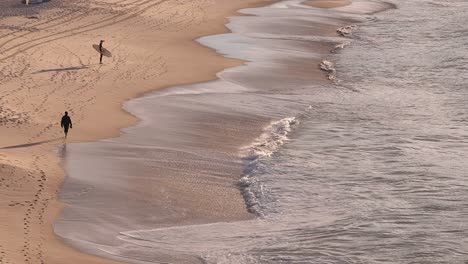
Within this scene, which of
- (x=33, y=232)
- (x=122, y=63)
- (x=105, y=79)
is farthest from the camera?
(x=122, y=63)

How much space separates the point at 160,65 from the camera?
3350 cm

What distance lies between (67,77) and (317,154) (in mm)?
10144

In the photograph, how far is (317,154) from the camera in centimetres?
2322

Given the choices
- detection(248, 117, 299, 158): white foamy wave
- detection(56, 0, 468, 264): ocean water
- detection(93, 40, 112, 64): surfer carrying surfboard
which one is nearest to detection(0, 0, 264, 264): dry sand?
detection(93, 40, 112, 64): surfer carrying surfboard

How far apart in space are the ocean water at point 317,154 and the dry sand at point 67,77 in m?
0.71

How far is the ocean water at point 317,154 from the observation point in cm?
1730

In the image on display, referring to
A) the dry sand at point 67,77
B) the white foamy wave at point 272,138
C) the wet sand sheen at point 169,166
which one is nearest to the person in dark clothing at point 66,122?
the dry sand at point 67,77

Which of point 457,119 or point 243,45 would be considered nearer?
point 457,119

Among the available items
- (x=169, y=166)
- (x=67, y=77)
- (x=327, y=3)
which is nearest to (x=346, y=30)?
(x=327, y=3)

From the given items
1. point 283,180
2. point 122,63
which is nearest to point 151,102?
point 122,63

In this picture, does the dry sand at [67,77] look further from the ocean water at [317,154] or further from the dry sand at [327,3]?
the dry sand at [327,3]

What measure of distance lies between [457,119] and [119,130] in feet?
32.4

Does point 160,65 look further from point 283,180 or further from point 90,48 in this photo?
point 283,180

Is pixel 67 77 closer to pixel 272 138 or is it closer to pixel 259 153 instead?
pixel 272 138
